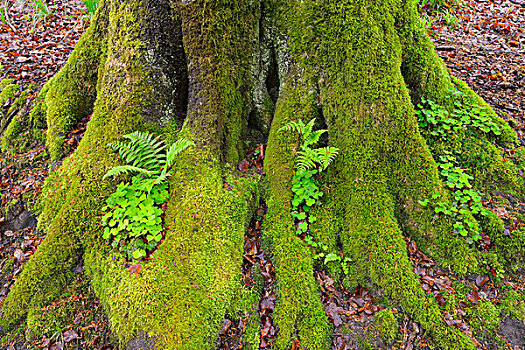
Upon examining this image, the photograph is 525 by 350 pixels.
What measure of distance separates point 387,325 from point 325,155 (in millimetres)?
1845

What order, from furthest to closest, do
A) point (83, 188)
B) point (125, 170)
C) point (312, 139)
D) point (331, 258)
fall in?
point (83, 188)
point (312, 139)
point (331, 258)
point (125, 170)

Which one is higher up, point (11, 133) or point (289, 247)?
point (11, 133)

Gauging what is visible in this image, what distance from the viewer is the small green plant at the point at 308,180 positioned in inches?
138

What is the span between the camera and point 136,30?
3943mm

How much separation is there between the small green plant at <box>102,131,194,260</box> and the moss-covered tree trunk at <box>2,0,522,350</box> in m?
0.16

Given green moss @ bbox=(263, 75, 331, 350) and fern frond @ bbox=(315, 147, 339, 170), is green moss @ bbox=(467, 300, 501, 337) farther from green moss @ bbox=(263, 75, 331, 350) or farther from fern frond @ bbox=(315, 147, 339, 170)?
fern frond @ bbox=(315, 147, 339, 170)

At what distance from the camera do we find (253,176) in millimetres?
4043

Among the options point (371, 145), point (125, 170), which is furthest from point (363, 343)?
point (125, 170)

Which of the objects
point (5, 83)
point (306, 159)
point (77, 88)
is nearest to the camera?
point (306, 159)

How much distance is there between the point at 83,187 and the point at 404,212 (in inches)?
155

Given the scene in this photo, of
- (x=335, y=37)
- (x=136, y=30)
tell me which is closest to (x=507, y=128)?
(x=335, y=37)

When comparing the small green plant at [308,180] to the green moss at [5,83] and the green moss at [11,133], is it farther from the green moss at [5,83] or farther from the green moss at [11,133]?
the green moss at [5,83]

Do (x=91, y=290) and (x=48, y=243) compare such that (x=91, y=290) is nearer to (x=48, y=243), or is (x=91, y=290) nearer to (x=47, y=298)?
(x=47, y=298)

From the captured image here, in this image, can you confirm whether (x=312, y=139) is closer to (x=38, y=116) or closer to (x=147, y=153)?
(x=147, y=153)
